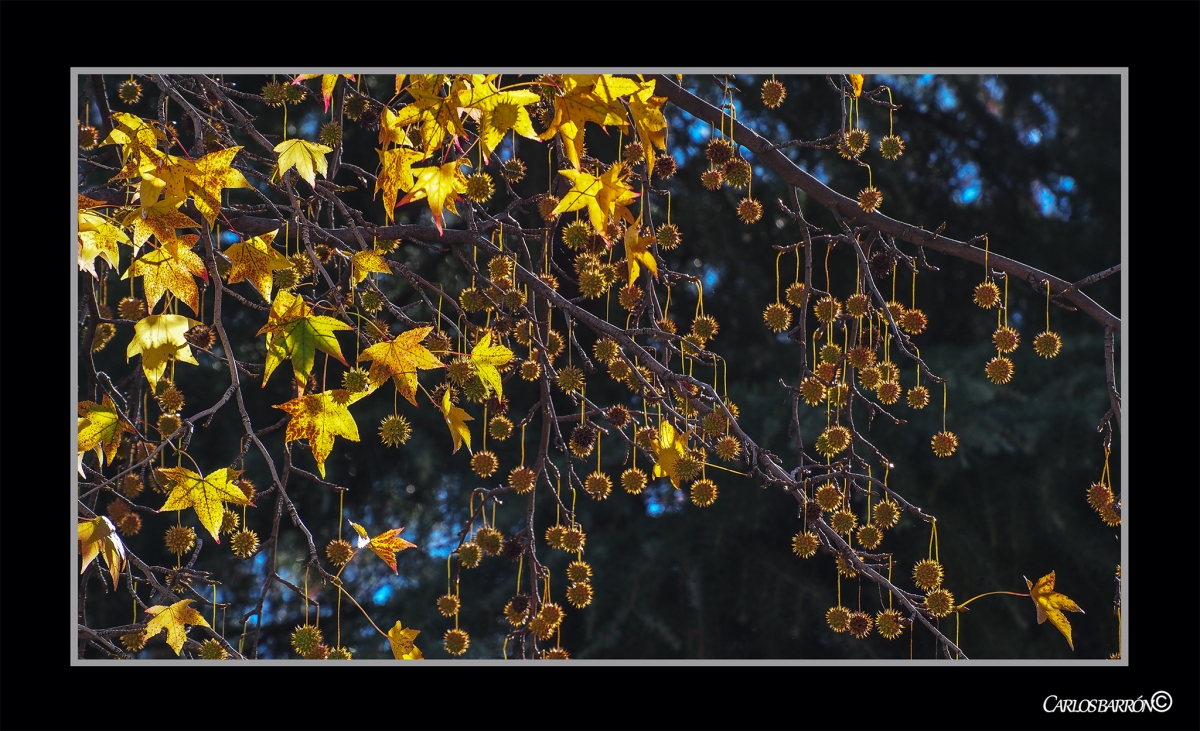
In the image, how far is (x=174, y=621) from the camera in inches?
36.2

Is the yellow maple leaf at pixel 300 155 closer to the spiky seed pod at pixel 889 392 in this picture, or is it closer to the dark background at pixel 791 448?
the spiky seed pod at pixel 889 392

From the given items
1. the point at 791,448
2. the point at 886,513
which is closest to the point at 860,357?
the point at 886,513

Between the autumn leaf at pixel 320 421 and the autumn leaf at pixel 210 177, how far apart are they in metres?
0.19

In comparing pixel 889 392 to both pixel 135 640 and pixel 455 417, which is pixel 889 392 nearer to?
pixel 455 417

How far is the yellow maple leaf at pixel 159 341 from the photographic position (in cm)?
83

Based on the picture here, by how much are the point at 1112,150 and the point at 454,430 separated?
245 cm

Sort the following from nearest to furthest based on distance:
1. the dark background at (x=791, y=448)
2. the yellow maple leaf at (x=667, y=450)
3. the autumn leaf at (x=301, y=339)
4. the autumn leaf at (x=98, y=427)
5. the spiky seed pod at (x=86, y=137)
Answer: the autumn leaf at (x=301, y=339), the autumn leaf at (x=98, y=427), the yellow maple leaf at (x=667, y=450), the spiky seed pod at (x=86, y=137), the dark background at (x=791, y=448)

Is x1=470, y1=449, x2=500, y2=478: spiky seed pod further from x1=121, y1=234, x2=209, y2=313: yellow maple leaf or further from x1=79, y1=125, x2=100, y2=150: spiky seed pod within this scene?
x1=79, y1=125, x2=100, y2=150: spiky seed pod

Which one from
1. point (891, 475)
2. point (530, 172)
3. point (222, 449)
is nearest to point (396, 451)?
point (222, 449)

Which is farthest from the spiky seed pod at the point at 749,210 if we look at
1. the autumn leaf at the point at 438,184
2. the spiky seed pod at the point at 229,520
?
the spiky seed pod at the point at 229,520

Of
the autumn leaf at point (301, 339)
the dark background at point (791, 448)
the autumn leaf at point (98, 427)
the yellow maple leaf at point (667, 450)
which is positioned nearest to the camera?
the autumn leaf at point (301, 339)

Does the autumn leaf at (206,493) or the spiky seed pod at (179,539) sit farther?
the spiky seed pod at (179,539)

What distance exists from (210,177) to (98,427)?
24 centimetres

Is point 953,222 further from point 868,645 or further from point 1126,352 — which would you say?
point 1126,352
